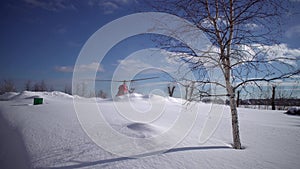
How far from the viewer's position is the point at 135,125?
4273 millimetres

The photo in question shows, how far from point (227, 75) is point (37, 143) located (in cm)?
425

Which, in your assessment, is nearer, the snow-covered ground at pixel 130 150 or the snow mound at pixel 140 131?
the snow-covered ground at pixel 130 150

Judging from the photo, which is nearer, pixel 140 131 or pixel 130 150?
pixel 130 150

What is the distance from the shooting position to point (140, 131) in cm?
382

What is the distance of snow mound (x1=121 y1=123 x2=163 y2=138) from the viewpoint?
11.9ft

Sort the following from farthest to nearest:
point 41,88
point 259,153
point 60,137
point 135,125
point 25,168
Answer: point 41,88 < point 135,125 < point 60,137 < point 259,153 < point 25,168

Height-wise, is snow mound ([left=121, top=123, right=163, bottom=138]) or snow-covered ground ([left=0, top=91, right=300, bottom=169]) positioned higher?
snow mound ([left=121, top=123, right=163, bottom=138])

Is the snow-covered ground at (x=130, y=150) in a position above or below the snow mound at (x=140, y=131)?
below

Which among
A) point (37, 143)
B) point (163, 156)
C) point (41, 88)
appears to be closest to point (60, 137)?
point (37, 143)

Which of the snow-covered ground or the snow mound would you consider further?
the snow mound

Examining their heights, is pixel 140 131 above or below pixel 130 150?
above

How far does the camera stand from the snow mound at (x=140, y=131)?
3.62 m

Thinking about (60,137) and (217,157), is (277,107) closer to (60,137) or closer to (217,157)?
(217,157)

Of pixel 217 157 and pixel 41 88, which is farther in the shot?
pixel 41 88
